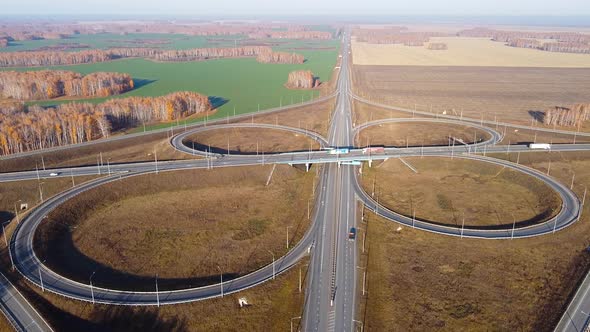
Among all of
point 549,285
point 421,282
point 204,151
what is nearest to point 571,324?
point 549,285

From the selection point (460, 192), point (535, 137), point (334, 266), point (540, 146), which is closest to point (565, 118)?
point (535, 137)

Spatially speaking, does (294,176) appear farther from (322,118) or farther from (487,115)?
(487,115)

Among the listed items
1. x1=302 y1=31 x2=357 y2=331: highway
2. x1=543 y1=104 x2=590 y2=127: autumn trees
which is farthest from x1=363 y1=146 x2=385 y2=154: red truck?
x1=543 y1=104 x2=590 y2=127: autumn trees

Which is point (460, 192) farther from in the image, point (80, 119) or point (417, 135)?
point (80, 119)

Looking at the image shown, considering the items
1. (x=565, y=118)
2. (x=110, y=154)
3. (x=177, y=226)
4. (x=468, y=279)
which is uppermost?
(x=565, y=118)

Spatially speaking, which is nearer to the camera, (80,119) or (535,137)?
(80,119)

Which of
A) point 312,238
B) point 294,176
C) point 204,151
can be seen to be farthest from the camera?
point 204,151
